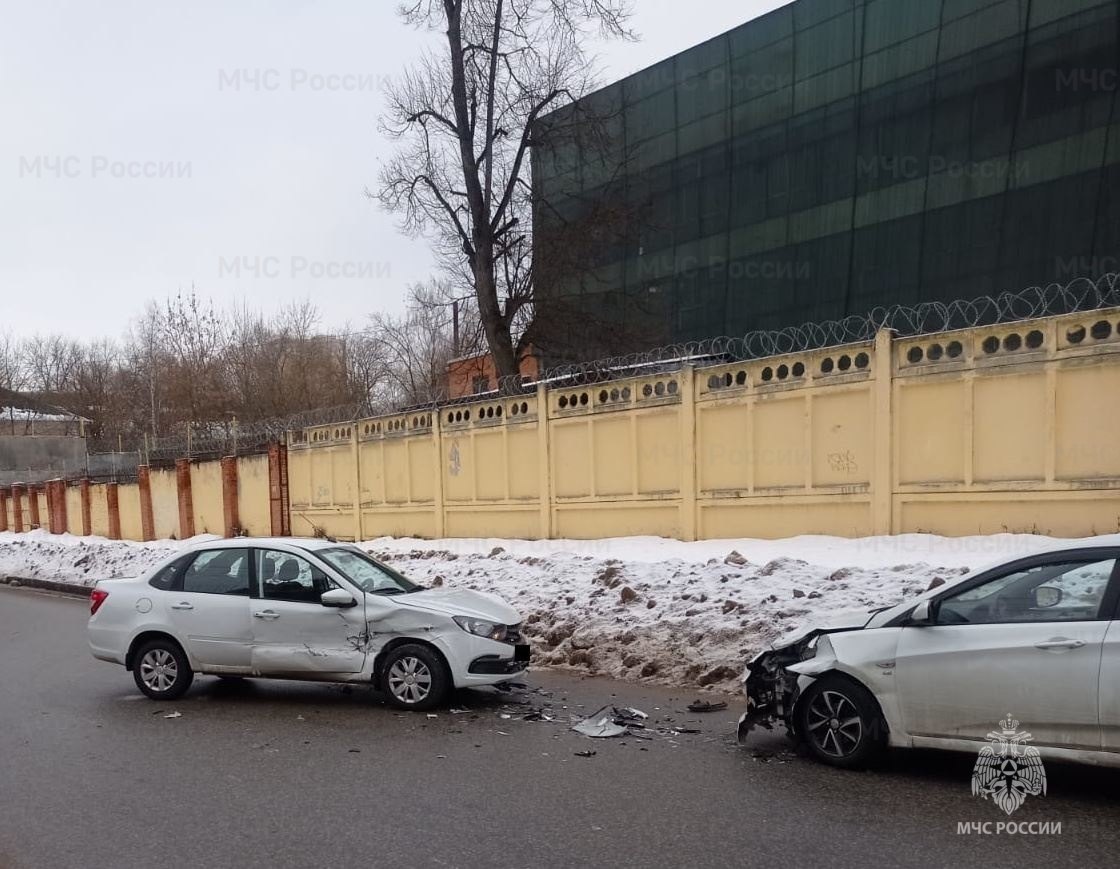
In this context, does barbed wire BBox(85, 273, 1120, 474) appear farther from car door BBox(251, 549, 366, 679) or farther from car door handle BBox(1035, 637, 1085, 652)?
car door BBox(251, 549, 366, 679)

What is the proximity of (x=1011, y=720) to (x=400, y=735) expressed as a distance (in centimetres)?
425

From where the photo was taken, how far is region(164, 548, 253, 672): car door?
7805 mm

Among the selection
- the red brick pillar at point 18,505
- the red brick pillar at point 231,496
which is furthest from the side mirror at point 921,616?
the red brick pillar at point 18,505

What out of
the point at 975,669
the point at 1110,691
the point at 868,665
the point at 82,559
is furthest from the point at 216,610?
the point at 82,559

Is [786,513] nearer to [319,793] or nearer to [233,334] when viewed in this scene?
[319,793]

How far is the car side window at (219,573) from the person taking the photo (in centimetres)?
798

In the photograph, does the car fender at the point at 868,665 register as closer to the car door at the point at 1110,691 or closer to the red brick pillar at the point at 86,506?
the car door at the point at 1110,691

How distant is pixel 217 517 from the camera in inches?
902

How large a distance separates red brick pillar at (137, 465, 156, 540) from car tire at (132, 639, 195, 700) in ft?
62.5

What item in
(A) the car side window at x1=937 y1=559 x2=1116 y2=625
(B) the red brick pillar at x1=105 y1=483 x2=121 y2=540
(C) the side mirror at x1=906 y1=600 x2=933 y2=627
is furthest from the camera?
(B) the red brick pillar at x1=105 y1=483 x2=121 y2=540

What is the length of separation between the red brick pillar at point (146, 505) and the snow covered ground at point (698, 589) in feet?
52.0

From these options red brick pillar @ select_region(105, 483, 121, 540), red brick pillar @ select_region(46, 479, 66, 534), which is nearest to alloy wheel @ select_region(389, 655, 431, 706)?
red brick pillar @ select_region(105, 483, 121, 540)

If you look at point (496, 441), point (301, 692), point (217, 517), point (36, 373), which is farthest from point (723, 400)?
point (36, 373)

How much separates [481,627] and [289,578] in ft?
6.36
